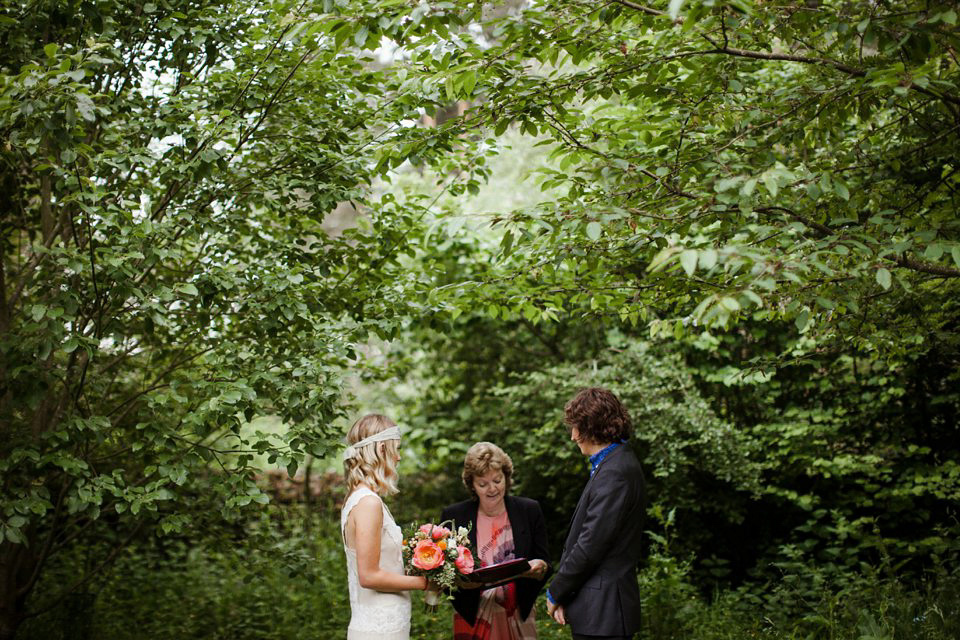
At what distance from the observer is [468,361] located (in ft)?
27.9

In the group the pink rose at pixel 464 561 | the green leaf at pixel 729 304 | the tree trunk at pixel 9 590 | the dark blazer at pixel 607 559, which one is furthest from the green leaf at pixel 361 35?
the tree trunk at pixel 9 590

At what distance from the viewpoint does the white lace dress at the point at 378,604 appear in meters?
3.34

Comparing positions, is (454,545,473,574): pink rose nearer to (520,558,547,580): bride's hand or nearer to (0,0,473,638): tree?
(520,558,547,580): bride's hand

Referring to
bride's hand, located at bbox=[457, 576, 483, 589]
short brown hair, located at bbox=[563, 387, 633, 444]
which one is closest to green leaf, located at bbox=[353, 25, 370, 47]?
short brown hair, located at bbox=[563, 387, 633, 444]

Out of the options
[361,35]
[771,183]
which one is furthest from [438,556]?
[361,35]

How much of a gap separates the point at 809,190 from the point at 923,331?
1778 mm

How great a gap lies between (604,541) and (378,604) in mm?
1013

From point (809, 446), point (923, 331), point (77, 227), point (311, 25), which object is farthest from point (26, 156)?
point (809, 446)

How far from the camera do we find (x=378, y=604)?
335 cm

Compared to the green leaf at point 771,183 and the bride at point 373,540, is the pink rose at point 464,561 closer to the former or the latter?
the bride at point 373,540

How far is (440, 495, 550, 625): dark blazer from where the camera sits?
153 inches

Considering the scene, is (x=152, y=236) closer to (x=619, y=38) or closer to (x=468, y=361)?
(x=619, y=38)

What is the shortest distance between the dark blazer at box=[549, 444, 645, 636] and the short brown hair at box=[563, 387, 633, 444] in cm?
9

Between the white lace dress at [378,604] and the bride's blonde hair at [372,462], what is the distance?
5 cm
